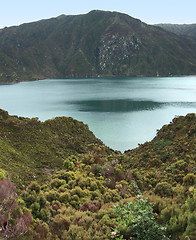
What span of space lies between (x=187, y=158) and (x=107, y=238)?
18638mm

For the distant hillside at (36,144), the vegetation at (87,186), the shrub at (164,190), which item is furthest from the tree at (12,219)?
the distant hillside at (36,144)

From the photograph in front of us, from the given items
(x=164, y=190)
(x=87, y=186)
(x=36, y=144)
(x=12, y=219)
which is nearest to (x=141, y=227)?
(x=12, y=219)

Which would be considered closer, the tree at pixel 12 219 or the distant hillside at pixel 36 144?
the tree at pixel 12 219

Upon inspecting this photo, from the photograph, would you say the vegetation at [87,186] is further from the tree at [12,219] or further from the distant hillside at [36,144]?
the distant hillside at [36,144]

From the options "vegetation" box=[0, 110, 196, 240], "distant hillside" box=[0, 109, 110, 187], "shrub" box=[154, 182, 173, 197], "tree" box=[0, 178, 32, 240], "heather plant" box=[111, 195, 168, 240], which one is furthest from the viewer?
"distant hillside" box=[0, 109, 110, 187]

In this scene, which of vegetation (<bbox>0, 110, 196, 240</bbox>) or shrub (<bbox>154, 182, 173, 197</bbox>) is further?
shrub (<bbox>154, 182, 173, 197</bbox>)

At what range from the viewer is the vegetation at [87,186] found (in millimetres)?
7684

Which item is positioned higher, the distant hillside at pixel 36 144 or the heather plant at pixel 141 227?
the heather plant at pixel 141 227

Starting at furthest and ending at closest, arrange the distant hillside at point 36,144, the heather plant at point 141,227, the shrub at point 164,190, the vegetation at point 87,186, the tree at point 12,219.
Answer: the distant hillside at point 36,144 → the shrub at point 164,190 → the vegetation at point 87,186 → the heather plant at point 141,227 → the tree at point 12,219

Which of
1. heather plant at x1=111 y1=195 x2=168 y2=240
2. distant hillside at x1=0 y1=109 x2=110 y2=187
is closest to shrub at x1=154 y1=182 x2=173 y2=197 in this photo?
heather plant at x1=111 y1=195 x2=168 y2=240

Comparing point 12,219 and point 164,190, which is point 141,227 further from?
point 164,190

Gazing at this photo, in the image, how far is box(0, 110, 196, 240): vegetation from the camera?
7.68 metres

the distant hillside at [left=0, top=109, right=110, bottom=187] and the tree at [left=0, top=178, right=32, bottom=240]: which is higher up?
the tree at [left=0, top=178, right=32, bottom=240]

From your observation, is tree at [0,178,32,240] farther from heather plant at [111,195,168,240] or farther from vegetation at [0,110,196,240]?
heather plant at [111,195,168,240]
